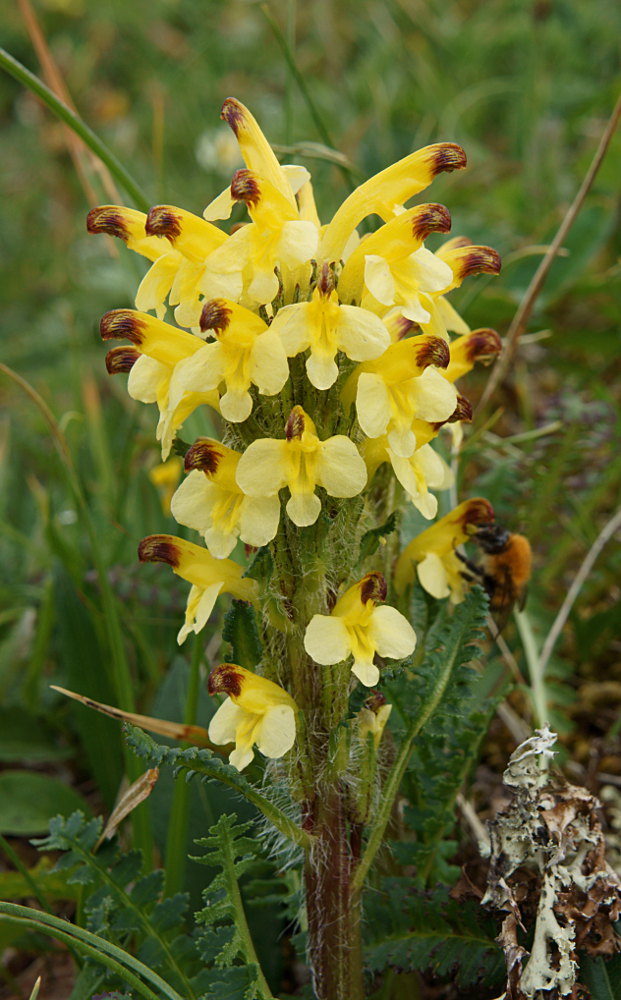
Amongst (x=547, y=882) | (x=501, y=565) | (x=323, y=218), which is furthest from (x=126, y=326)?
(x=323, y=218)

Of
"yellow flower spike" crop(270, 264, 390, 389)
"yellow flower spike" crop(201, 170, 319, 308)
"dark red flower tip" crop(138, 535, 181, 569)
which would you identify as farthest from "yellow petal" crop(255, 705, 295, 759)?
"yellow flower spike" crop(201, 170, 319, 308)

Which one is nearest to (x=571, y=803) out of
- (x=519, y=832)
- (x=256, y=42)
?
(x=519, y=832)

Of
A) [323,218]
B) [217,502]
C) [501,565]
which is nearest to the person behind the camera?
[217,502]

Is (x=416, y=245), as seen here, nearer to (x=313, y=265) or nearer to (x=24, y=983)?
(x=313, y=265)

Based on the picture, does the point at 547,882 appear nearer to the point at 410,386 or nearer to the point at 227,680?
the point at 227,680

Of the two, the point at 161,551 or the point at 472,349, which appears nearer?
the point at 161,551

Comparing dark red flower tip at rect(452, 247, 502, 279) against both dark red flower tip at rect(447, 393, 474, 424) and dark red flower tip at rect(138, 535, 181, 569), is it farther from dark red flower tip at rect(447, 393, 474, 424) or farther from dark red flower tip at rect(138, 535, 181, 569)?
dark red flower tip at rect(138, 535, 181, 569)
